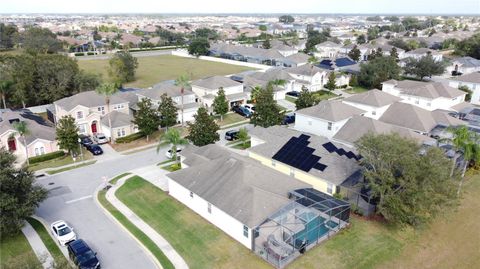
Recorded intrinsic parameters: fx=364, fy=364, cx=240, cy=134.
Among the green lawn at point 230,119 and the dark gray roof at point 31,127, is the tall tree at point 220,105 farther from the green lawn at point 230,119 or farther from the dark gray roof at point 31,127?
the dark gray roof at point 31,127

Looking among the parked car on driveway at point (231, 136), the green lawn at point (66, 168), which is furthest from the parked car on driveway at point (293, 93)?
the green lawn at point (66, 168)

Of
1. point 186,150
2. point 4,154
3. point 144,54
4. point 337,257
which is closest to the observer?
point 337,257

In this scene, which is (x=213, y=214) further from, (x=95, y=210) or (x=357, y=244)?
(x=357, y=244)

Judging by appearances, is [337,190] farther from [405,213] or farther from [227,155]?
[227,155]

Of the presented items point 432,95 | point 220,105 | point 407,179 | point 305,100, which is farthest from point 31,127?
point 432,95

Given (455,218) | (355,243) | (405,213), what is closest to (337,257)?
(355,243)

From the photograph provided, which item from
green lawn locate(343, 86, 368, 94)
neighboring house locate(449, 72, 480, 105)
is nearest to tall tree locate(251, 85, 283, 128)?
green lawn locate(343, 86, 368, 94)

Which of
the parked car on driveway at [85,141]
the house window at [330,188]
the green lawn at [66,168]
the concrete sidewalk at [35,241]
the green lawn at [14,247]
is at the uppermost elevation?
the house window at [330,188]
